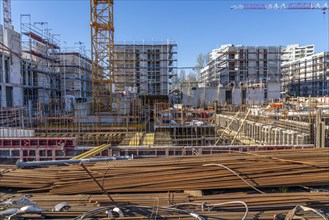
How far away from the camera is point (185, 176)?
4586 millimetres

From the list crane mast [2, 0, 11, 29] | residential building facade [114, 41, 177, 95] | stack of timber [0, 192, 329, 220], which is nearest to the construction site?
stack of timber [0, 192, 329, 220]

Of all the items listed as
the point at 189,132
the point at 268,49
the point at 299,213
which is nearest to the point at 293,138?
the point at 189,132

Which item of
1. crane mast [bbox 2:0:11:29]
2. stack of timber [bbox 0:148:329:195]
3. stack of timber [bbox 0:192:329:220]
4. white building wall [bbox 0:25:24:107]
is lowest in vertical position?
stack of timber [bbox 0:192:329:220]

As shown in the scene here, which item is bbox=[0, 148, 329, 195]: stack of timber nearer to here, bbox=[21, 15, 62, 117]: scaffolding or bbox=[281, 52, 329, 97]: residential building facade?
bbox=[21, 15, 62, 117]: scaffolding

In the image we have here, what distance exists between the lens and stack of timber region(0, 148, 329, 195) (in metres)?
4.45

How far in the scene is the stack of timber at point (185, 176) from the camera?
445 centimetres

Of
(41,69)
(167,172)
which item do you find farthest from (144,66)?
(167,172)

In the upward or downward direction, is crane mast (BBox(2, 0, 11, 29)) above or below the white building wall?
above

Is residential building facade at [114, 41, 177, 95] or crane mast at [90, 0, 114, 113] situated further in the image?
residential building facade at [114, 41, 177, 95]

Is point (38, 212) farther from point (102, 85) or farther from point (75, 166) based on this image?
point (102, 85)

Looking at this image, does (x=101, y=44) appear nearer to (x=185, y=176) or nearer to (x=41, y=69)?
(x=41, y=69)

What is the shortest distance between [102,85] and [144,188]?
2337 centimetres

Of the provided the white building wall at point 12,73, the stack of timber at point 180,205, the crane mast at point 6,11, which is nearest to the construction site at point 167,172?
the stack of timber at point 180,205

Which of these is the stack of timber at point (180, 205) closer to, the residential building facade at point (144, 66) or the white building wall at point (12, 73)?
the white building wall at point (12, 73)
